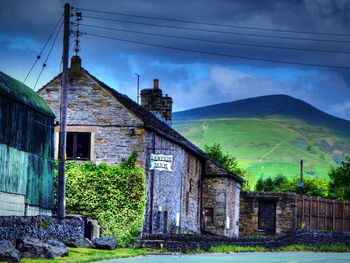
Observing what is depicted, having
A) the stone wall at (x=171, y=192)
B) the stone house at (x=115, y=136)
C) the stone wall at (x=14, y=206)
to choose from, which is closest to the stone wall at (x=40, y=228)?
the stone wall at (x=14, y=206)

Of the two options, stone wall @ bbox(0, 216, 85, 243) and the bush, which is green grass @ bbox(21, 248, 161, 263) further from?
the bush

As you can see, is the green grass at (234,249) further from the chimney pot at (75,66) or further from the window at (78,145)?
the chimney pot at (75,66)

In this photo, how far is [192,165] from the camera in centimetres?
5691

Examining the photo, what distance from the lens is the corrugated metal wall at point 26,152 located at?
3394 cm

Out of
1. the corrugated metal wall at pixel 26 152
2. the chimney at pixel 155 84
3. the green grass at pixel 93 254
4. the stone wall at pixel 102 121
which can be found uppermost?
the chimney at pixel 155 84

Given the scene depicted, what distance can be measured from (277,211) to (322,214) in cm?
385

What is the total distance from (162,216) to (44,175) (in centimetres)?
1073

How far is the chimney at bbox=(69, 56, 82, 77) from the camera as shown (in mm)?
45344

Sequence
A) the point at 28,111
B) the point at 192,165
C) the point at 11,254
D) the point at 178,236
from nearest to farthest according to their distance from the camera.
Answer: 1. the point at 11,254
2. the point at 28,111
3. the point at 178,236
4. the point at 192,165

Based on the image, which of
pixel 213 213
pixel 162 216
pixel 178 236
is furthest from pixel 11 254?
pixel 213 213

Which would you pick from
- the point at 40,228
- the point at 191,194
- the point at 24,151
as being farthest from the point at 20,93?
the point at 191,194

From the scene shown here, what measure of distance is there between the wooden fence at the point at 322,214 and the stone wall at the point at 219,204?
7039 millimetres

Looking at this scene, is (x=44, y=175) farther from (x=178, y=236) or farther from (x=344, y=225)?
(x=344, y=225)

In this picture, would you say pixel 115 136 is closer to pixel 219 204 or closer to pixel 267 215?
pixel 219 204
